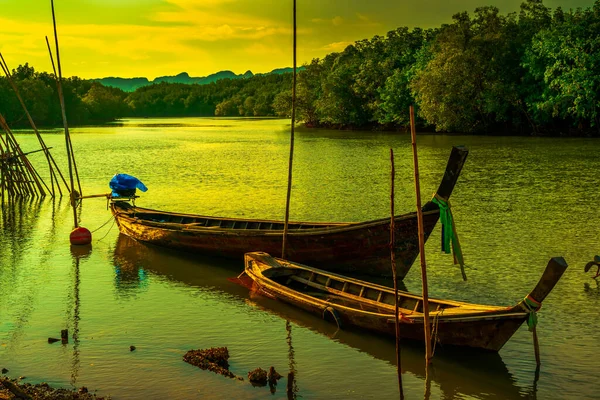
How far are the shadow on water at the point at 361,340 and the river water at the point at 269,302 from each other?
0.03 metres

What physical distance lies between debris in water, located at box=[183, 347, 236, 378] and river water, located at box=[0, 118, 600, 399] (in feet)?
0.70

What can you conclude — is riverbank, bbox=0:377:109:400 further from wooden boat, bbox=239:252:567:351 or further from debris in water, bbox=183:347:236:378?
wooden boat, bbox=239:252:567:351

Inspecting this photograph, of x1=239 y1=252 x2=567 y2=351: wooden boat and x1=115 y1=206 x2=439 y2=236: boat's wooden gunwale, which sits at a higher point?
x1=115 y1=206 x2=439 y2=236: boat's wooden gunwale

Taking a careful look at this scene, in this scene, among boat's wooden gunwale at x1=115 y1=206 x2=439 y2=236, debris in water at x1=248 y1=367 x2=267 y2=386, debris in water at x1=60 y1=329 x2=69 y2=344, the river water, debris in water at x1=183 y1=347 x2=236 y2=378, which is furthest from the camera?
boat's wooden gunwale at x1=115 y1=206 x2=439 y2=236

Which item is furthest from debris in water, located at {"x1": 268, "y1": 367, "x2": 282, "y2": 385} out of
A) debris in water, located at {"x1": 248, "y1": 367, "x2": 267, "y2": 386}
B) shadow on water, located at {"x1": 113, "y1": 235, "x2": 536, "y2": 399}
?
shadow on water, located at {"x1": 113, "y1": 235, "x2": 536, "y2": 399}

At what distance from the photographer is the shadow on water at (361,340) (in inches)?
428

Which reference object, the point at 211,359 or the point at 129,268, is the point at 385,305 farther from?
the point at 129,268

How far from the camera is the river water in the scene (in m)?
11.1

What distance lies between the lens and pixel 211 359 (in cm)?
1162

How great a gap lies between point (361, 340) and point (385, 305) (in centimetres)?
80

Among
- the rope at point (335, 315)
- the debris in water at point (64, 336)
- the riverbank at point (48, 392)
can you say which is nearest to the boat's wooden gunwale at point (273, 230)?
the rope at point (335, 315)

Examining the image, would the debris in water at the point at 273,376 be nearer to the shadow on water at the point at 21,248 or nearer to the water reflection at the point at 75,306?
the water reflection at the point at 75,306

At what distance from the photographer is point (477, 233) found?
71.1ft

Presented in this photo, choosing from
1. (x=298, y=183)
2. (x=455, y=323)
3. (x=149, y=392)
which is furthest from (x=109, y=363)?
(x=298, y=183)
